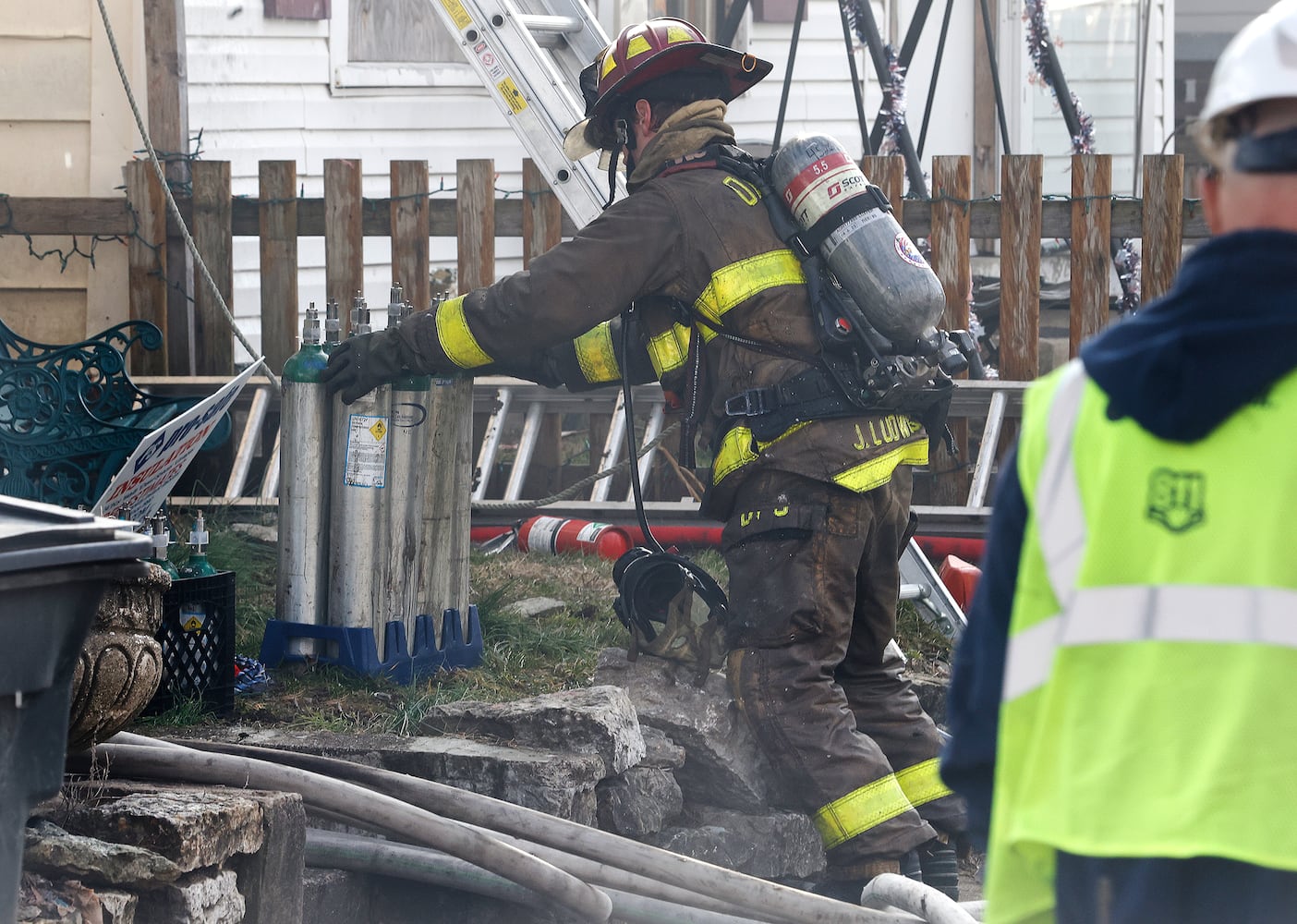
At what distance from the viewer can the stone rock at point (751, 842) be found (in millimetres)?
4316

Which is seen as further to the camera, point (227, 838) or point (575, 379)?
point (575, 379)

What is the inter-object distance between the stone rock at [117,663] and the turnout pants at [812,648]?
161 cm

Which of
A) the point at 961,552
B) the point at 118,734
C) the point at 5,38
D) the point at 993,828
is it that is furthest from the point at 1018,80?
the point at 993,828

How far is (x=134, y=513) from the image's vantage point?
4.34m

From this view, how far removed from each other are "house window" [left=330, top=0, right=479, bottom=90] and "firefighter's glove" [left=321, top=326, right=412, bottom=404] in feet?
18.5

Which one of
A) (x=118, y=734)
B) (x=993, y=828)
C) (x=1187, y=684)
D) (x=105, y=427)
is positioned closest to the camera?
(x=1187, y=684)

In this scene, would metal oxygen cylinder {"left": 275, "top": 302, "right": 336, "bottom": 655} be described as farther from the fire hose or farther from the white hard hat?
the white hard hat

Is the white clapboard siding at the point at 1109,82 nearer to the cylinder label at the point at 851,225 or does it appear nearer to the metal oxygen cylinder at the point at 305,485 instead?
the cylinder label at the point at 851,225

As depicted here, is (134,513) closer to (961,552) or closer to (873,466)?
(873,466)

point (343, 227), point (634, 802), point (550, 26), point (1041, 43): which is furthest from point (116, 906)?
point (1041, 43)

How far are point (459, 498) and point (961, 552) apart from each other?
2777 millimetres

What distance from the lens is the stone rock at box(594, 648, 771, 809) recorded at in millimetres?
4375

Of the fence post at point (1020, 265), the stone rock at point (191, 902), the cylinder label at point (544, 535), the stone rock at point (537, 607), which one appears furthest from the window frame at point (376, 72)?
the stone rock at point (191, 902)

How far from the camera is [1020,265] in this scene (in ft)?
23.2
